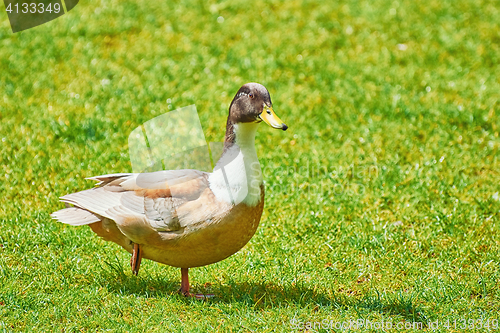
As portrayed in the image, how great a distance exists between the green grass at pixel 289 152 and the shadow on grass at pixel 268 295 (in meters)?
0.01

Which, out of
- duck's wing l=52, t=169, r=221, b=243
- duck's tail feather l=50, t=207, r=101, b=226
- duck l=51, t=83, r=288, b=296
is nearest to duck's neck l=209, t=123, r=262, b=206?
duck l=51, t=83, r=288, b=296

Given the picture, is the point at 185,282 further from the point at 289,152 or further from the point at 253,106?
the point at 289,152

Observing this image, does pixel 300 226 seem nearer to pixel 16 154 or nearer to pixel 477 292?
pixel 477 292

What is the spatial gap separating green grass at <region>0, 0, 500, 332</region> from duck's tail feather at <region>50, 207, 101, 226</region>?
0.46 meters

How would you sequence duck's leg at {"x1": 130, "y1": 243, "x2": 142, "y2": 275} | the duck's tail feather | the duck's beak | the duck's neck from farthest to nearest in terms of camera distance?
1. the duck's tail feather
2. duck's leg at {"x1": 130, "y1": 243, "x2": 142, "y2": 275}
3. the duck's neck
4. the duck's beak

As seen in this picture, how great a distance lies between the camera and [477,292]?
179 inches

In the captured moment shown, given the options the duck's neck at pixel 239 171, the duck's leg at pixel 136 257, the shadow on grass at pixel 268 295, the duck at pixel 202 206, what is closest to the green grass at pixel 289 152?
the shadow on grass at pixel 268 295

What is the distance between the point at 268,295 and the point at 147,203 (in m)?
1.07

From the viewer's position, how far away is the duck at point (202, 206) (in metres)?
4.07

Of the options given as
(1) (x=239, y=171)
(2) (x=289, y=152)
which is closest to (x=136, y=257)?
(1) (x=239, y=171)

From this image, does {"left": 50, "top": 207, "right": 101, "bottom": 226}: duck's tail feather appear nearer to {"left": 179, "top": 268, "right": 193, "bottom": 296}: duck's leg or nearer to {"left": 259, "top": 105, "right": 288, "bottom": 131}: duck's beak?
{"left": 179, "top": 268, "right": 193, "bottom": 296}: duck's leg

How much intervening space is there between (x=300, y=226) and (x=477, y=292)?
1556 mm

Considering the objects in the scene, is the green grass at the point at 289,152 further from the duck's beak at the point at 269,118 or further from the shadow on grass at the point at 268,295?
the duck's beak at the point at 269,118

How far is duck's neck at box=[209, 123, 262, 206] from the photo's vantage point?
13.3 feet
